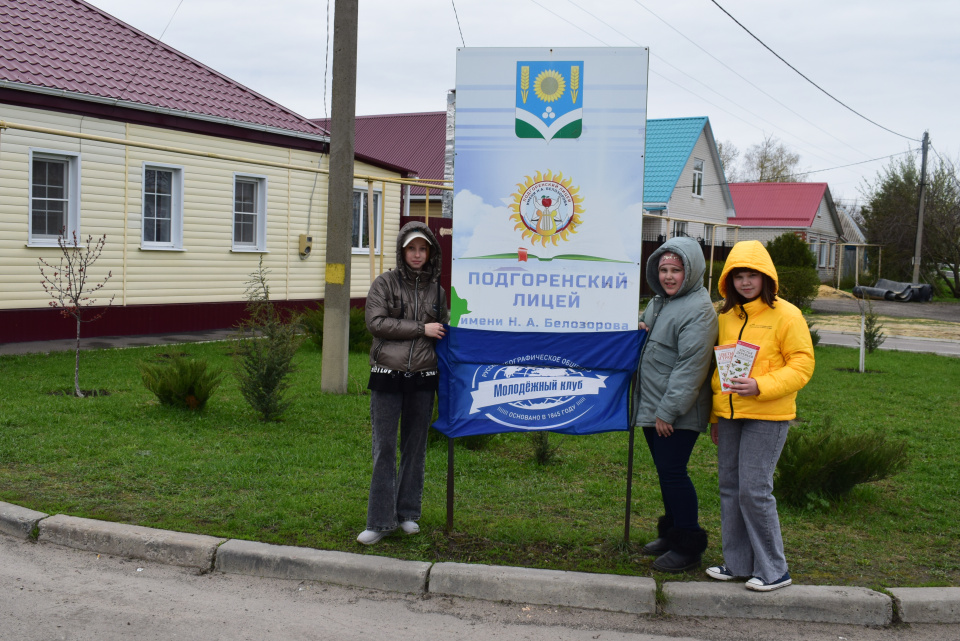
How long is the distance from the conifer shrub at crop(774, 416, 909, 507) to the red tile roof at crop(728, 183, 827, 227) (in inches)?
1888

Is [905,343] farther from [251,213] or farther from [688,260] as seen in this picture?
[688,260]

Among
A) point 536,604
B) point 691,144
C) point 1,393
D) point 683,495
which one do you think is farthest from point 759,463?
point 691,144

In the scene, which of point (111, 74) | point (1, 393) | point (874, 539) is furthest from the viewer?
point (111, 74)

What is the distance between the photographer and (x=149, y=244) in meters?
15.1

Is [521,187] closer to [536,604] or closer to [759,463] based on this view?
[759,463]

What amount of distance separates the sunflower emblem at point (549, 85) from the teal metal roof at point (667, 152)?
109 ft

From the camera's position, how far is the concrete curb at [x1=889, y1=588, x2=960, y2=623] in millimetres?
4371

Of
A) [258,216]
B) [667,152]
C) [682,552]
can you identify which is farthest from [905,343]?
[667,152]

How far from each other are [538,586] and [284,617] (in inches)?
51.5

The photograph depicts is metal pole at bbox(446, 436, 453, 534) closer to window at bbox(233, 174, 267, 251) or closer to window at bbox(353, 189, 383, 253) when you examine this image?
window at bbox(233, 174, 267, 251)

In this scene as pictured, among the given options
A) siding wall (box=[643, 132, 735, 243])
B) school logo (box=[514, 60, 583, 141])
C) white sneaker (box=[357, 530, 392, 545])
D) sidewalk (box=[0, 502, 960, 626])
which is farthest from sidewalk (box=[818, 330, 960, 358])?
siding wall (box=[643, 132, 735, 243])

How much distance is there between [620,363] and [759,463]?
3.15 feet

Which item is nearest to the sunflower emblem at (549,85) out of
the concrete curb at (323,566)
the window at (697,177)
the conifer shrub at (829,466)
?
the concrete curb at (323,566)

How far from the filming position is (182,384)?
824cm
